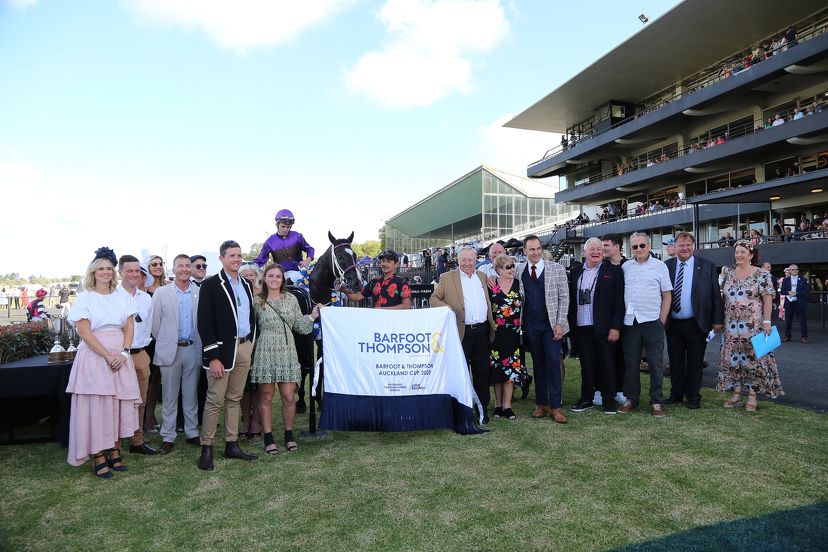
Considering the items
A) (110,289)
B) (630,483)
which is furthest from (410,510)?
(110,289)

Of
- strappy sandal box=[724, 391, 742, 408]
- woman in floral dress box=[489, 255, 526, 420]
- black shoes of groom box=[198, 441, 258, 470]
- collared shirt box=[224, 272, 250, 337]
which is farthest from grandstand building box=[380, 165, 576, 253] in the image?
black shoes of groom box=[198, 441, 258, 470]

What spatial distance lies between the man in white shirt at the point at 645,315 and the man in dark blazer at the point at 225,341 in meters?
4.37

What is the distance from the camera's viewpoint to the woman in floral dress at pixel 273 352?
16.3 feet

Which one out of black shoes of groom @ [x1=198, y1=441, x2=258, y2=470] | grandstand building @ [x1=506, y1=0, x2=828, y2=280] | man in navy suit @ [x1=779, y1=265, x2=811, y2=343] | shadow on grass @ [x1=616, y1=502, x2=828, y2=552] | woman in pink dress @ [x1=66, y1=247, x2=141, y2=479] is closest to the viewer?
shadow on grass @ [x1=616, y1=502, x2=828, y2=552]

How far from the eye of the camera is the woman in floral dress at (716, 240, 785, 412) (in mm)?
6059

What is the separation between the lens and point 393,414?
5.42 meters

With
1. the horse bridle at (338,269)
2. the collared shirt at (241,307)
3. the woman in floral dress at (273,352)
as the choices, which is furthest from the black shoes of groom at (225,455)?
the horse bridle at (338,269)

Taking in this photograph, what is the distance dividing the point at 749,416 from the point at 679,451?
5.77ft

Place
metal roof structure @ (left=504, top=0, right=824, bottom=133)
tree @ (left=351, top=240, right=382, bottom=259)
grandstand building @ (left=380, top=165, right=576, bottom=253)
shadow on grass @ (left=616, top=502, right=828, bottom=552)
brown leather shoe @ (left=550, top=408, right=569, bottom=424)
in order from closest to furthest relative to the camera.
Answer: shadow on grass @ (left=616, top=502, right=828, bottom=552), brown leather shoe @ (left=550, top=408, right=569, bottom=424), metal roof structure @ (left=504, top=0, right=824, bottom=133), grandstand building @ (left=380, top=165, right=576, bottom=253), tree @ (left=351, top=240, right=382, bottom=259)

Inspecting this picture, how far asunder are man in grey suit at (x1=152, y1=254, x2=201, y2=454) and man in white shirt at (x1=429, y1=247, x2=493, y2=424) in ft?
8.80

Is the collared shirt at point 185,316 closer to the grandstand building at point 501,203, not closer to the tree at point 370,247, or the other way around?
the grandstand building at point 501,203

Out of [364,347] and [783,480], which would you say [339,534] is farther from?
[783,480]

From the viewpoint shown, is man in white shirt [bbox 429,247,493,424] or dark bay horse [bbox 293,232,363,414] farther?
dark bay horse [bbox 293,232,363,414]

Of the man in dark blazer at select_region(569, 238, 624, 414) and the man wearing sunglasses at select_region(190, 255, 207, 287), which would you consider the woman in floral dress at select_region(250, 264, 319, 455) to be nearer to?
the man wearing sunglasses at select_region(190, 255, 207, 287)
